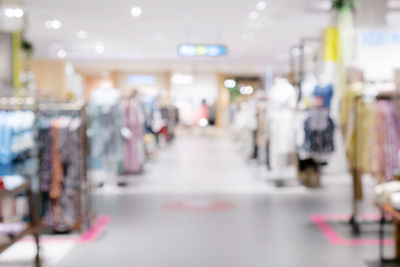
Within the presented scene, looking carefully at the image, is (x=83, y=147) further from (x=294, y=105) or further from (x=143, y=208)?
(x=294, y=105)

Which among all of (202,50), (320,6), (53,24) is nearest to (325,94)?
(320,6)

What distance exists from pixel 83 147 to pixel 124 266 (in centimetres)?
161

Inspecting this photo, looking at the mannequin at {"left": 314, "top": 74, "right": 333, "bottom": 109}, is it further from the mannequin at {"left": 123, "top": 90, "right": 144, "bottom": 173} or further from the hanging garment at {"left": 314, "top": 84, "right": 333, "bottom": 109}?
the mannequin at {"left": 123, "top": 90, "right": 144, "bottom": 173}

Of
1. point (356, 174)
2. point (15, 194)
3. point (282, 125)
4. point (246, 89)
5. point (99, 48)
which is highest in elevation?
point (99, 48)

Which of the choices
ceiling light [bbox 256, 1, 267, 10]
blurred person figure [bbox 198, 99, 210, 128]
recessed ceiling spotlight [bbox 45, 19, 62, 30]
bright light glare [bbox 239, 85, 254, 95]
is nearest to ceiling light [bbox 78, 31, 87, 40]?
recessed ceiling spotlight [bbox 45, 19, 62, 30]

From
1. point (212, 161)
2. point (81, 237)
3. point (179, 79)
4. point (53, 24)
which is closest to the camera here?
point (81, 237)

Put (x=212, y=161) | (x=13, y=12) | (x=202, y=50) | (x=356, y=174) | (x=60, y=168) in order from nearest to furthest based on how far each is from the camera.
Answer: (x=60, y=168) → (x=356, y=174) → (x=13, y=12) → (x=212, y=161) → (x=202, y=50)

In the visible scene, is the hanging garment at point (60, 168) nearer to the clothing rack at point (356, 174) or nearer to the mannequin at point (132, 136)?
the clothing rack at point (356, 174)

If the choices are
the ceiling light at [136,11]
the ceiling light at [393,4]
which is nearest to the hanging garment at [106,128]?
the ceiling light at [136,11]

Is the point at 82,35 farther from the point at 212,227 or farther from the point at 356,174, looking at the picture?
the point at 356,174

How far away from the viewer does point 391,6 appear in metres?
12.9

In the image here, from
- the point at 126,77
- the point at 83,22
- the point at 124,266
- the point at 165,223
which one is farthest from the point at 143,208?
the point at 126,77

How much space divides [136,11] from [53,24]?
12.0ft

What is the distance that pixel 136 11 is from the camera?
539 inches
